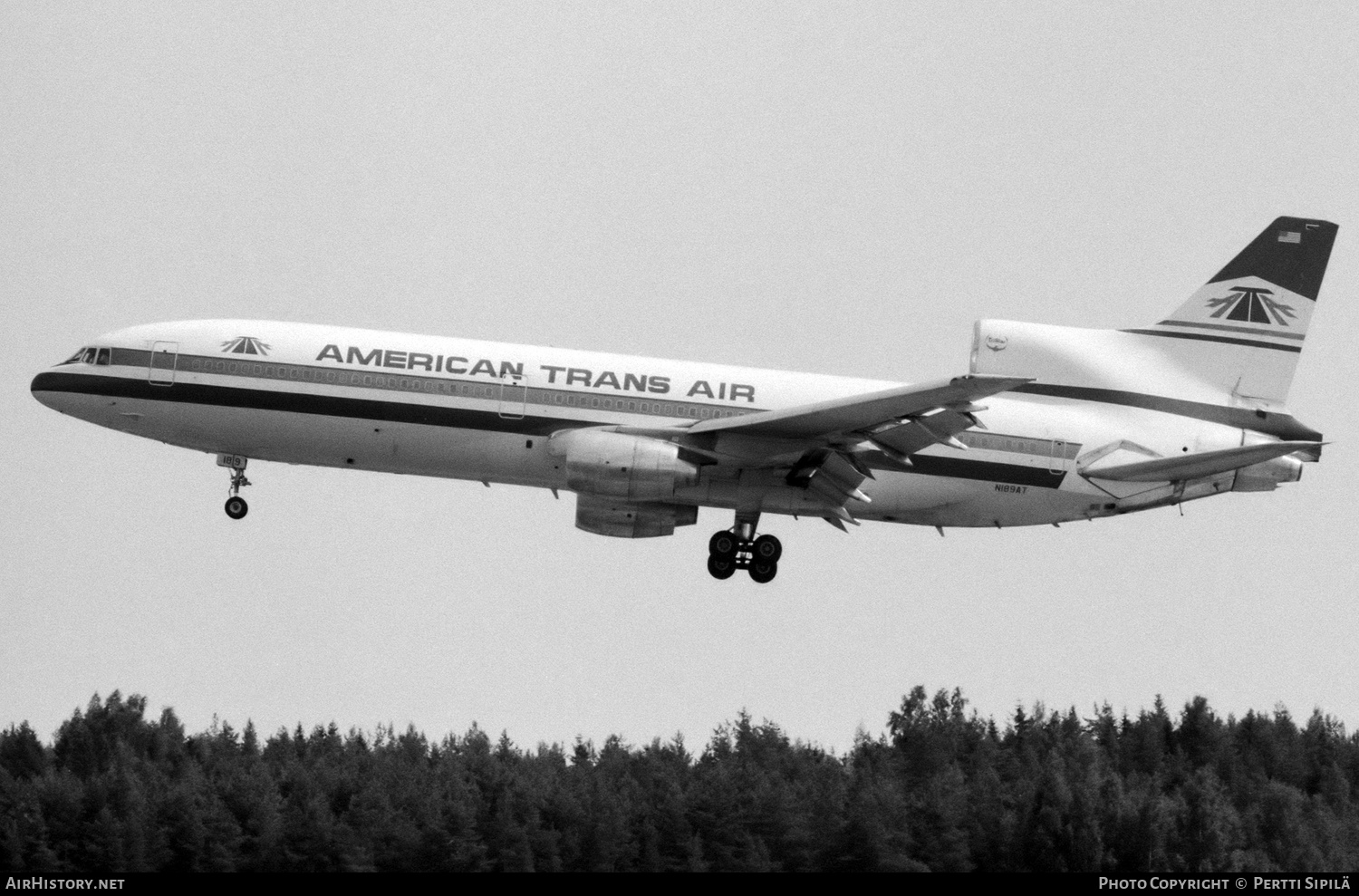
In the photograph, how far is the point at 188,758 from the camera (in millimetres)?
85125

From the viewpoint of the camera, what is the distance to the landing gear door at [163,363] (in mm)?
52719

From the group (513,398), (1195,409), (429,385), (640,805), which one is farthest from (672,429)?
(640,805)

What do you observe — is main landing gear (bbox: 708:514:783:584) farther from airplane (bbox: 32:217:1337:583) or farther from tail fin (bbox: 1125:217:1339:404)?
tail fin (bbox: 1125:217:1339:404)

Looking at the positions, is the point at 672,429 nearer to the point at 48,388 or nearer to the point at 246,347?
the point at 246,347

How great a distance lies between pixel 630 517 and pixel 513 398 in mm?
5300

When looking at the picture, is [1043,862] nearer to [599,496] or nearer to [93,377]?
[599,496]


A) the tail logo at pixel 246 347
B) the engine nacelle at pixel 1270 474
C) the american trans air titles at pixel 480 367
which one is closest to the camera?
the american trans air titles at pixel 480 367

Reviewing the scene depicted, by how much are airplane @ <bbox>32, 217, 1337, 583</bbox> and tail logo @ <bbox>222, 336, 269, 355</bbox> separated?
0.14 feet

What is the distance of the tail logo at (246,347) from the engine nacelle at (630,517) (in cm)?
868

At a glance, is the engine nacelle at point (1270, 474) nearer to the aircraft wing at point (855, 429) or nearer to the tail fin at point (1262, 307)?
the tail fin at point (1262, 307)

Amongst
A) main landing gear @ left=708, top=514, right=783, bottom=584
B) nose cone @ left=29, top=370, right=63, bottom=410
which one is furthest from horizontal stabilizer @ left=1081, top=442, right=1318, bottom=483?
nose cone @ left=29, top=370, right=63, bottom=410

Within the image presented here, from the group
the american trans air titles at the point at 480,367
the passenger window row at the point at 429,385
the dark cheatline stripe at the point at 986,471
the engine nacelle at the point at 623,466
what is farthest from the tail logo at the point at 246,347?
the dark cheatline stripe at the point at 986,471

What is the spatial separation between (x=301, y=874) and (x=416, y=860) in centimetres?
352

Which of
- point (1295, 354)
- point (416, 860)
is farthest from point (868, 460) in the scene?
point (416, 860)
